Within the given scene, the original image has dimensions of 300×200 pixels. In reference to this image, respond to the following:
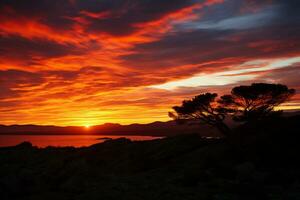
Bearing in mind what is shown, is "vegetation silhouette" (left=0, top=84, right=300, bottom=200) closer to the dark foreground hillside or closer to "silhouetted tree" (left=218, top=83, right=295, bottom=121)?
the dark foreground hillside

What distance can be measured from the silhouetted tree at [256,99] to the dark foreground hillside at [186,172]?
1404 centimetres

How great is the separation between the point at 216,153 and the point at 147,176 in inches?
259

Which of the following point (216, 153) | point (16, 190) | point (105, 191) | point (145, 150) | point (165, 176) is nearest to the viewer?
point (105, 191)

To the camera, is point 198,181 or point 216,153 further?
point 216,153

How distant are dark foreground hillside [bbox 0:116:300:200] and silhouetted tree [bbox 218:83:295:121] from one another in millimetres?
14041

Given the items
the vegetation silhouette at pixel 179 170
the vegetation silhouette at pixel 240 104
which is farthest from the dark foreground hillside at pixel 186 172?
the vegetation silhouette at pixel 240 104

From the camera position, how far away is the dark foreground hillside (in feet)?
51.3

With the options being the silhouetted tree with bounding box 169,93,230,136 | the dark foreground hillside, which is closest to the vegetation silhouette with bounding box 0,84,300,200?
the dark foreground hillside

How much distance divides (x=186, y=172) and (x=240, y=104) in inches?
1137

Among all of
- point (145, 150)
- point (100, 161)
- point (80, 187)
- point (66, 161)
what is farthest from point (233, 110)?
point (80, 187)

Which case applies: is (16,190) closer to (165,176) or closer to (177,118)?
(165,176)

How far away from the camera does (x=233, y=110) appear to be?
46.2 m

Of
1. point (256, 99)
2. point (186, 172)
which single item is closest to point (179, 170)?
point (186, 172)

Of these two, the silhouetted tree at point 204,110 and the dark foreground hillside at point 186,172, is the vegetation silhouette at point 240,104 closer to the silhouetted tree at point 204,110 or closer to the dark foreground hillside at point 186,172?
the silhouetted tree at point 204,110
